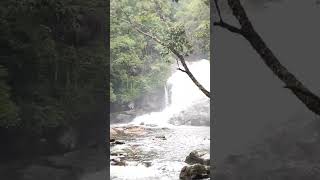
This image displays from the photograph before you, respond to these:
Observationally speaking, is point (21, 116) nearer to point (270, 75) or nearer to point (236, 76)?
point (236, 76)

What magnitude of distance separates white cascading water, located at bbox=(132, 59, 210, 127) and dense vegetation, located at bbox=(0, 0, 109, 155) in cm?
959

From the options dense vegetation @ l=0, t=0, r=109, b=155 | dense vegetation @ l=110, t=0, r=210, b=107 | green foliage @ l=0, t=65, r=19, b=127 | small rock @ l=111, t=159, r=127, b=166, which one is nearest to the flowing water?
small rock @ l=111, t=159, r=127, b=166

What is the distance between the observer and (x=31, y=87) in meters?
7.26

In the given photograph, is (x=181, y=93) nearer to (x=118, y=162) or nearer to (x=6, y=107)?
(x=118, y=162)

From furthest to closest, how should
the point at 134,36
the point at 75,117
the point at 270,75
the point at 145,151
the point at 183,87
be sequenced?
1. the point at 183,87
2. the point at 134,36
3. the point at 145,151
4. the point at 75,117
5. the point at 270,75

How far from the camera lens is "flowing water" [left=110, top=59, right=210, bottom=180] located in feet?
33.4

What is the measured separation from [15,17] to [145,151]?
5923mm

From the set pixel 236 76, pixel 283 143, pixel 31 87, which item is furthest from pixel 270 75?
pixel 31 87

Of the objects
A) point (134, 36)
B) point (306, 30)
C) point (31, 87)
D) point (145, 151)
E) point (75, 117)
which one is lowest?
point (145, 151)

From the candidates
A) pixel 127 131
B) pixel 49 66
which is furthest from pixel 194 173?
pixel 127 131

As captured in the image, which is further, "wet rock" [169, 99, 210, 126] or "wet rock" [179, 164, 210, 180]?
"wet rock" [169, 99, 210, 126]

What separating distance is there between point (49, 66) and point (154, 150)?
209 inches

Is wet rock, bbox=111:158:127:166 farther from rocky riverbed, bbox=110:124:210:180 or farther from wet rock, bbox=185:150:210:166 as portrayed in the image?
wet rock, bbox=185:150:210:166

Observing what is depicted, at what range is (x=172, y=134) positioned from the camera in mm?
14922
